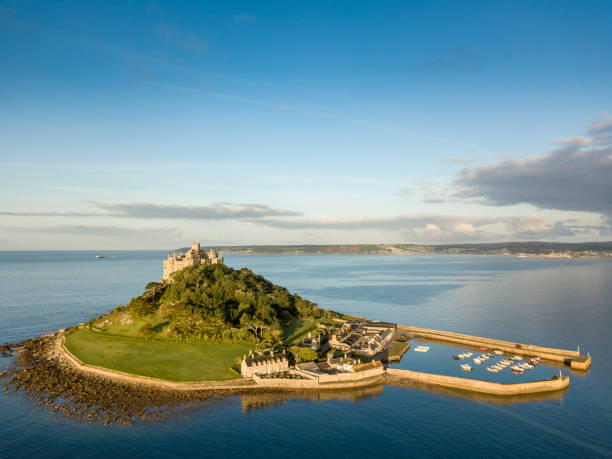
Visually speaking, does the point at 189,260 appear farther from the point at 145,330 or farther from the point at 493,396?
the point at 493,396

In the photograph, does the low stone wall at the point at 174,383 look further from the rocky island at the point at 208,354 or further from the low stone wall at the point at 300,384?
the low stone wall at the point at 300,384

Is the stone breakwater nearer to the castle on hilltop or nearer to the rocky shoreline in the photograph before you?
the rocky shoreline

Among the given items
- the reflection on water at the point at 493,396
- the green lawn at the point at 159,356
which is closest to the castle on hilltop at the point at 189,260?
the green lawn at the point at 159,356

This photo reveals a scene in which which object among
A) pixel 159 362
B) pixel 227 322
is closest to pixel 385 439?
pixel 159 362

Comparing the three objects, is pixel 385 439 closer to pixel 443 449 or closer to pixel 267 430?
pixel 443 449

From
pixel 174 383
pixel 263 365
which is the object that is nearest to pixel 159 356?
pixel 174 383

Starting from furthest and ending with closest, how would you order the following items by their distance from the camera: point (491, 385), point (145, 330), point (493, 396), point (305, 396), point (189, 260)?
point (189, 260) → point (145, 330) → point (491, 385) → point (305, 396) → point (493, 396)

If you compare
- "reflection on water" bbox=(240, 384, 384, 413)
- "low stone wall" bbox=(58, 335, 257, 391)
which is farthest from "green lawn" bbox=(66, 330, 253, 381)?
"reflection on water" bbox=(240, 384, 384, 413)
